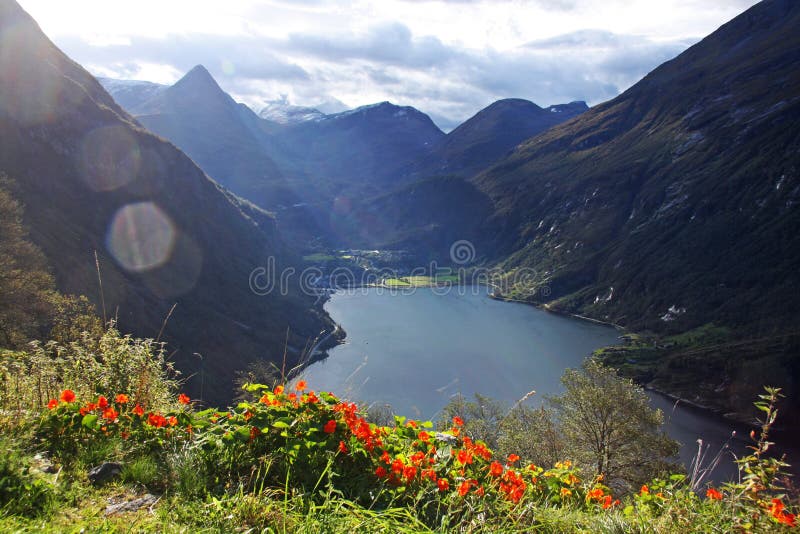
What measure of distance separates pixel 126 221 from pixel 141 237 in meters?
3.65

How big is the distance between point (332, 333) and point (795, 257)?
136 m

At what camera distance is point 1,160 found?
64.2 m

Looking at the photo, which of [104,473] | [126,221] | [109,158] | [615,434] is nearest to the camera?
[104,473]

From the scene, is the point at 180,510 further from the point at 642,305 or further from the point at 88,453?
the point at 642,305

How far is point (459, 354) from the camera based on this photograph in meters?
107

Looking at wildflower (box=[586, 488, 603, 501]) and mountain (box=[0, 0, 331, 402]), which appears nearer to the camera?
wildflower (box=[586, 488, 603, 501])

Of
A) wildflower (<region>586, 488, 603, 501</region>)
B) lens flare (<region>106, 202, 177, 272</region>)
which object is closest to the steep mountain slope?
lens flare (<region>106, 202, 177, 272</region>)

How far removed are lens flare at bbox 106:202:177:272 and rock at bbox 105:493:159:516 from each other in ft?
268

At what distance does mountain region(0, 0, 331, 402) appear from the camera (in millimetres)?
63406

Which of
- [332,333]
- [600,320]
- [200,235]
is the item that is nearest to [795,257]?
[600,320]

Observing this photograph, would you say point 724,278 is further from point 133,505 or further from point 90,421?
point 133,505

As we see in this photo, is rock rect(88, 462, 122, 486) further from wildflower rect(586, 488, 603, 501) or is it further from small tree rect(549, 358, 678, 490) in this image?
small tree rect(549, 358, 678, 490)

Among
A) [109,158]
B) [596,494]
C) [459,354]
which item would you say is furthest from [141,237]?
[596,494]

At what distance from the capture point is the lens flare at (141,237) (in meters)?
77.4
